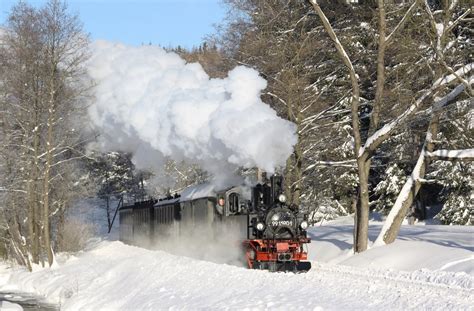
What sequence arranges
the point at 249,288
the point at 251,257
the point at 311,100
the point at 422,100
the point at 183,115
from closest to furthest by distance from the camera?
the point at 249,288 → the point at 251,257 → the point at 422,100 → the point at 183,115 → the point at 311,100

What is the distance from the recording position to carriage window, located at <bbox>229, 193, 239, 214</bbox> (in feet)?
61.7

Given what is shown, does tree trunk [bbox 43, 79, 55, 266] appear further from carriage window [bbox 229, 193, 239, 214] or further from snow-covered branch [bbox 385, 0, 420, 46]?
snow-covered branch [bbox 385, 0, 420, 46]

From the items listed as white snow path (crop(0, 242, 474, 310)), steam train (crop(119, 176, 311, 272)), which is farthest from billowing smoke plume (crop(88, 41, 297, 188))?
white snow path (crop(0, 242, 474, 310))

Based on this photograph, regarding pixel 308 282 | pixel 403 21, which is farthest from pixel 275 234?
pixel 403 21

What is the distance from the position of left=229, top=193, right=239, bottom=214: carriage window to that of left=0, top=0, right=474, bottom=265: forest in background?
352 cm

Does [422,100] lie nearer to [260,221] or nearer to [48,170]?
[260,221]

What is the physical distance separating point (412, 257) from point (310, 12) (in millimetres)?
11198

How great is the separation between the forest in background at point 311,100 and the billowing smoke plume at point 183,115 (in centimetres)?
151

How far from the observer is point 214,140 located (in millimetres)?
21828

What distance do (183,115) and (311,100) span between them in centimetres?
572

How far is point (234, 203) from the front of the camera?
18.9m

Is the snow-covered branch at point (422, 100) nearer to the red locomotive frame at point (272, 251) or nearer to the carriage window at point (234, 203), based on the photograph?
the red locomotive frame at point (272, 251)

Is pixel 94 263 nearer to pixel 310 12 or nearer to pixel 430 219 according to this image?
pixel 310 12

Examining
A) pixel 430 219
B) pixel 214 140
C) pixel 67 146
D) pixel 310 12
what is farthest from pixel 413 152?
pixel 67 146
